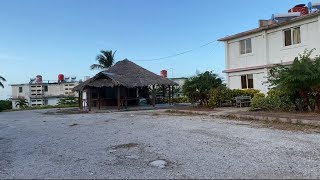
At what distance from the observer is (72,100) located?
43469mm

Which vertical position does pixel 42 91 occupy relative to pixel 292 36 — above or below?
below

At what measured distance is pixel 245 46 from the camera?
25.4m

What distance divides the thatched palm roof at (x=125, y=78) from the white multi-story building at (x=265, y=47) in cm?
779

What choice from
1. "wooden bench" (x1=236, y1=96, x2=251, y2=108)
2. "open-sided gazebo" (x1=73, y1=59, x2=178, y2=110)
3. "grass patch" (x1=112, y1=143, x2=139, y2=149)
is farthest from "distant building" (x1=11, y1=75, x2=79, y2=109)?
"grass patch" (x1=112, y1=143, x2=139, y2=149)

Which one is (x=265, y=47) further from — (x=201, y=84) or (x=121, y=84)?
(x=121, y=84)

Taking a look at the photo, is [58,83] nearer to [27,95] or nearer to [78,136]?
[27,95]

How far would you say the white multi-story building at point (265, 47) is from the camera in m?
20.8

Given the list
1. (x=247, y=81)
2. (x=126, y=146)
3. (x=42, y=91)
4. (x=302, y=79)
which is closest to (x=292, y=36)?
(x=247, y=81)

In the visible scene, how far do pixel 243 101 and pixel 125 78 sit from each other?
40.0 feet

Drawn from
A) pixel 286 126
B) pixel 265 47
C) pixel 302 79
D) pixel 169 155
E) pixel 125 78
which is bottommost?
pixel 169 155

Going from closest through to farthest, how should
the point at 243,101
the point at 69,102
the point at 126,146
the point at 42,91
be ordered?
the point at 126,146 < the point at 243,101 < the point at 69,102 < the point at 42,91

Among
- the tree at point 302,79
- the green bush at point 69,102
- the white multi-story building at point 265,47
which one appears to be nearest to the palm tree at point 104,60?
the green bush at point 69,102

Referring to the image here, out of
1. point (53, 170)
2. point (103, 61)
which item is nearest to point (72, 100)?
point (103, 61)

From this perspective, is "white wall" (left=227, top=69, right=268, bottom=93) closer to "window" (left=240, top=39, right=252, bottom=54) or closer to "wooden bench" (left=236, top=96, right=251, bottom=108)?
"wooden bench" (left=236, top=96, right=251, bottom=108)
